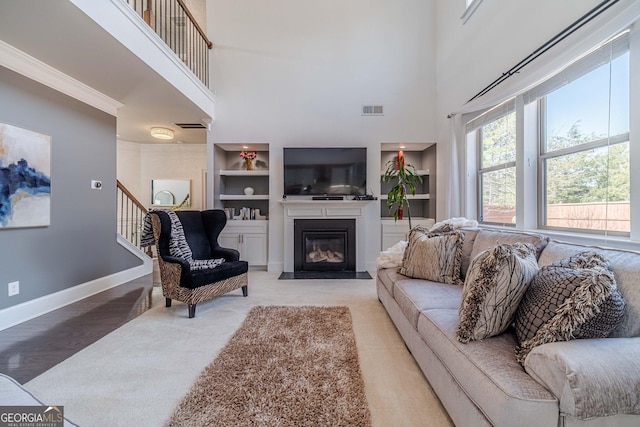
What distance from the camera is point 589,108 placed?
2174mm

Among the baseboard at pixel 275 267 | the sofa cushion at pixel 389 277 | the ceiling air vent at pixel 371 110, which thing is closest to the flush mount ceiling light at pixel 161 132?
the baseboard at pixel 275 267

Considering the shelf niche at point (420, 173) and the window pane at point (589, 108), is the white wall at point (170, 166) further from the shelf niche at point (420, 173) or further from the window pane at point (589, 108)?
the window pane at point (589, 108)

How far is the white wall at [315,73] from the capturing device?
4.69 meters

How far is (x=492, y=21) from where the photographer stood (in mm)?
3180

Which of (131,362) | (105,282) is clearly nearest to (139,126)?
(105,282)

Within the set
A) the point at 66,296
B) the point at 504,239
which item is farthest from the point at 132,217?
the point at 504,239

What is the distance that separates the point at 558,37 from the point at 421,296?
2.38 metres

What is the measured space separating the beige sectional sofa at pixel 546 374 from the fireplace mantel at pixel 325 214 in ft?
9.84

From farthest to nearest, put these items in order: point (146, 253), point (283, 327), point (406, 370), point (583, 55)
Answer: point (146, 253), point (283, 327), point (583, 55), point (406, 370)

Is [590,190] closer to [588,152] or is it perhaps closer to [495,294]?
[588,152]

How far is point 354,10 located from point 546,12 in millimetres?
3162

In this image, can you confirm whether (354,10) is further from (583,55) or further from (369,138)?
(583,55)

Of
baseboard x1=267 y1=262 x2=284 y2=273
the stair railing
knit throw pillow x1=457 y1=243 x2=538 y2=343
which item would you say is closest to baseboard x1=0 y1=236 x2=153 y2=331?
the stair railing

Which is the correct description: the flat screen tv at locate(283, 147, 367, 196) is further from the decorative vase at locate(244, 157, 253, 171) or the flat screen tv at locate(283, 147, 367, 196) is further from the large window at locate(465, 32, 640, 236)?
the large window at locate(465, 32, 640, 236)
